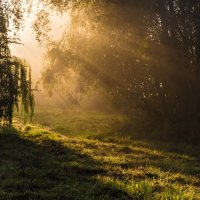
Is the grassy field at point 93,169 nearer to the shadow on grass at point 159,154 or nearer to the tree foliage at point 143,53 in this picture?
the shadow on grass at point 159,154

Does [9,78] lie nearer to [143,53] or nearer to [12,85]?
[12,85]

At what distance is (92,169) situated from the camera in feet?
41.6

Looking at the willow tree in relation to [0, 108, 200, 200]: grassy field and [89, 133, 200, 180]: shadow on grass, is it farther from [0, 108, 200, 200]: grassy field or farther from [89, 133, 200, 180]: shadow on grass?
[89, 133, 200, 180]: shadow on grass

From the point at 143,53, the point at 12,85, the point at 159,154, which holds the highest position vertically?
the point at 143,53

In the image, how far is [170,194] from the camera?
31.2 ft

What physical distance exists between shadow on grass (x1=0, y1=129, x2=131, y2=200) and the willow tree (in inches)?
88.1

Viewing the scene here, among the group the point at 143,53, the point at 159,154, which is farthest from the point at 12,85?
the point at 143,53

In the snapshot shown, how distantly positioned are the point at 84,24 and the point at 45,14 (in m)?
2.16

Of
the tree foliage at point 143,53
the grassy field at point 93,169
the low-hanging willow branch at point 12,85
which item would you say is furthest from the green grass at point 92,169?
the tree foliage at point 143,53

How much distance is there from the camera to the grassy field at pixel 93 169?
31.7ft

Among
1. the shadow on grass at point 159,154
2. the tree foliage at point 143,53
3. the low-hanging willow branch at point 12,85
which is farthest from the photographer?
the tree foliage at point 143,53

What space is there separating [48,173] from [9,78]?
8791 millimetres

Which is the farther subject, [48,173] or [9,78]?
[9,78]

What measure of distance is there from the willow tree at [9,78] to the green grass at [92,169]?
134cm
